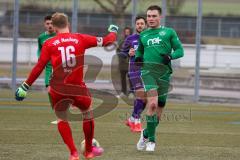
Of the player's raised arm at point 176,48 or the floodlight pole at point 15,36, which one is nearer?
the player's raised arm at point 176,48

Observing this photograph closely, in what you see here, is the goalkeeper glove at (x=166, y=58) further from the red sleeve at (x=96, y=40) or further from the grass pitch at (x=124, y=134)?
the red sleeve at (x=96, y=40)

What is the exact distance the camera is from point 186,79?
25266 millimetres

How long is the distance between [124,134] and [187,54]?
10.9m

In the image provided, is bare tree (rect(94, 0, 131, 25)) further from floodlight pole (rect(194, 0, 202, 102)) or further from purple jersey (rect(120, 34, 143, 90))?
purple jersey (rect(120, 34, 143, 90))

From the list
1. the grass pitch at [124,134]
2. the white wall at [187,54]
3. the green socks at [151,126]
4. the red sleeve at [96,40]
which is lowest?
the grass pitch at [124,134]

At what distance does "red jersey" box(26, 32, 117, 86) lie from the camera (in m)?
9.85

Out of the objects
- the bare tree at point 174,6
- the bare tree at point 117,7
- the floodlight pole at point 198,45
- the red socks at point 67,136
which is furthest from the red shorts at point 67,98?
the bare tree at point 117,7

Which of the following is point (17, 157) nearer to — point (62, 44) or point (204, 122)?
point (62, 44)

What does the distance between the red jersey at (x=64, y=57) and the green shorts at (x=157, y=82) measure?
2034 millimetres

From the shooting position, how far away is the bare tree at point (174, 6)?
75.1 feet

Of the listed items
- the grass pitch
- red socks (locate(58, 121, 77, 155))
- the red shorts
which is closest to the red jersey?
the red shorts

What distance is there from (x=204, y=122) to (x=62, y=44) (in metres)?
7.45

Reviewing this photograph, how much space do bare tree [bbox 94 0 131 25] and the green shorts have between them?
37.7 feet

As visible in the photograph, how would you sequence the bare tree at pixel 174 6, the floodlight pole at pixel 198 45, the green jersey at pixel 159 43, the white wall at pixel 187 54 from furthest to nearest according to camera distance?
the white wall at pixel 187 54 → the bare tree at pixel 174 6 → the floodlight pole at pixel 198 45 → the green jersey at pixel 159 43
